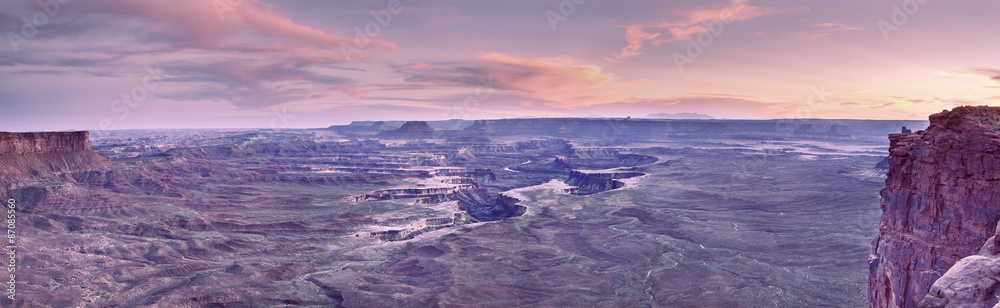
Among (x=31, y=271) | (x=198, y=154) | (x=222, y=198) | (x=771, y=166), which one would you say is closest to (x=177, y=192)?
(x=222, y=198)

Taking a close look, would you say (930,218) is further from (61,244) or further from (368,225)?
(61,244)

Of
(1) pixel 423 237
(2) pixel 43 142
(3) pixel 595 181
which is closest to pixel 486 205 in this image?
(3) pixel 595 181

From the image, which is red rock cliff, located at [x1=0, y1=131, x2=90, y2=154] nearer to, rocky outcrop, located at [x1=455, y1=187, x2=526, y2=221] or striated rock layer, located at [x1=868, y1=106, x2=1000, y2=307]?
rocky outcrop, located at [x1=455, y1=187, x2=526, y2=221]

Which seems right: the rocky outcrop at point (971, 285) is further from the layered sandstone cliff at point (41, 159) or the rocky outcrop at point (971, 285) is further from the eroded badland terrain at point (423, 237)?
the layered sandstone cliff at point (41, 159)

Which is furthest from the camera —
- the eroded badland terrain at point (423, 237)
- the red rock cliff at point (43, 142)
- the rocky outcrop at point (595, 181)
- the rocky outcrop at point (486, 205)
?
the rocky outcrop at point (595, 181)

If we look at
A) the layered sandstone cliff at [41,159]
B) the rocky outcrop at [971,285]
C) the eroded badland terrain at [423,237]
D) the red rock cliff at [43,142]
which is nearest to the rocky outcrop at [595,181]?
the eroded badland terrain at [423,237]

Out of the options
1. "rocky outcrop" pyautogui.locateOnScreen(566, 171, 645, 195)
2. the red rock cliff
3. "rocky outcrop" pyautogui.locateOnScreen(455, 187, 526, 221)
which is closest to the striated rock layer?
"rocky outcrop" pyautogui.locateOnScreen(455, 187, 526, 221)
